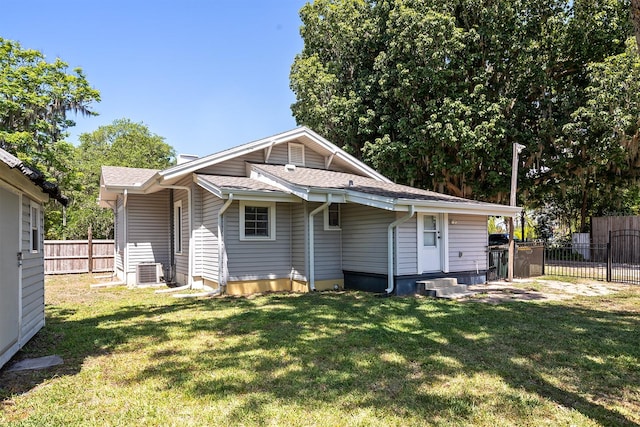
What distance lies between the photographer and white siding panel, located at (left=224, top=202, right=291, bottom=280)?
393 inches

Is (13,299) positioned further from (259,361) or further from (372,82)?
(372,82)

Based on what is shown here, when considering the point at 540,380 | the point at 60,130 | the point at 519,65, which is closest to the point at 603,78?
the point at 519,65

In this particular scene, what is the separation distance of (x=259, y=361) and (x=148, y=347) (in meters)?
1.75

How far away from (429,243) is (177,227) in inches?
303

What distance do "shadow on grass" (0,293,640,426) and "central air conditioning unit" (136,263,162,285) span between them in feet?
13.1

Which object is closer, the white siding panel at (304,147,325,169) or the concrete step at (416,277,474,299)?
the concrete step at (416,277,474,299)

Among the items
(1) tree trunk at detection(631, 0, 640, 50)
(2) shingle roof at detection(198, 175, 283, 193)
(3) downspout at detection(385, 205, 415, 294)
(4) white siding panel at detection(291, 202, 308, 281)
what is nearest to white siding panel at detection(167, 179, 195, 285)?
(2) shingle roof at detection(198, 175, 283, 193)

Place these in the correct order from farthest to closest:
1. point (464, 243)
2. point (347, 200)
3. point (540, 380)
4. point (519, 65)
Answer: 1. point (519, 65)
2. point (464, 243)
3. point (347, 200)
4. point (540, 380)

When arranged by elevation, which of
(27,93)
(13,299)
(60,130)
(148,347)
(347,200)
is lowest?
(148,347)

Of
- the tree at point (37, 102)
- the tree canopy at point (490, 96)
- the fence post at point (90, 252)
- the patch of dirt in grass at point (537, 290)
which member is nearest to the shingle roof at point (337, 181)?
the patch of dirt in grass at point (537, 290)

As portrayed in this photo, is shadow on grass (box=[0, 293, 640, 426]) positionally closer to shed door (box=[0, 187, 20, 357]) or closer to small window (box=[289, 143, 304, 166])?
shed door (box=[0, 187, 20, 357])

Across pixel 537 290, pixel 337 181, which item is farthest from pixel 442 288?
pixel 337 181

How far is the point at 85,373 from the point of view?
4480mm

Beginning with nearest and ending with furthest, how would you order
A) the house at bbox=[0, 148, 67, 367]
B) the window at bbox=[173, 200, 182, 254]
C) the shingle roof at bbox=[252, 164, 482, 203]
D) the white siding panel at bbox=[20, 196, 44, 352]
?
1. the house at bbox=[0, 148, 67, 367]
2. the white siding panel at bbox=[20, 196, 44, 352]
3. the shingle roof at bbox=[252, 164, 482, 203]
4. the window at bbox=[173, 200, 182, 254]
